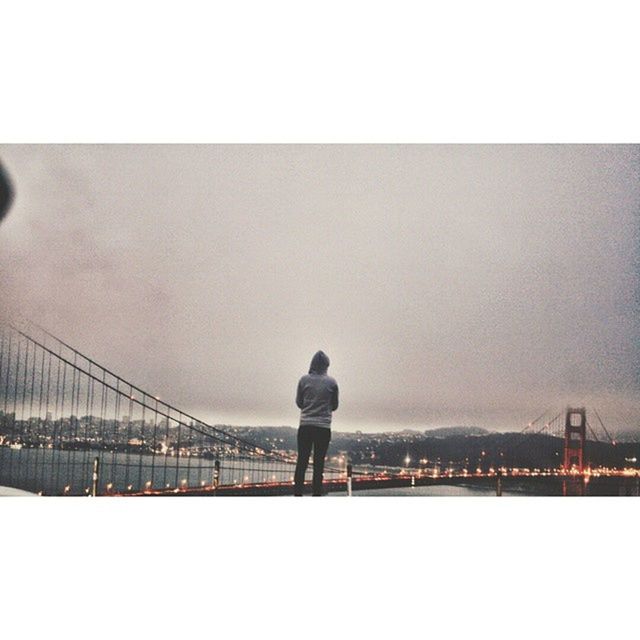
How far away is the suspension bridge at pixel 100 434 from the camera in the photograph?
795 cm

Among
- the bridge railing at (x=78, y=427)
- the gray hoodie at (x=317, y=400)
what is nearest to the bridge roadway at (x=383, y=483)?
the bridge railing at (x=78, y=427)

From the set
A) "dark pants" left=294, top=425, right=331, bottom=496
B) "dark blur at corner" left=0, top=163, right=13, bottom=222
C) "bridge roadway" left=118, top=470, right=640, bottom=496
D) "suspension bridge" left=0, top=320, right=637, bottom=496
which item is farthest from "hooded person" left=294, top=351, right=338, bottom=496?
"dark blur at corner" left=0, top=163, right=13, bottom=222

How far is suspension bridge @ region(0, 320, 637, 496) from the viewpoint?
7.95 m

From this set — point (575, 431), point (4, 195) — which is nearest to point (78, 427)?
point (575, 431)

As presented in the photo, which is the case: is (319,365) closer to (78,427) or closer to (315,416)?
(315,416)

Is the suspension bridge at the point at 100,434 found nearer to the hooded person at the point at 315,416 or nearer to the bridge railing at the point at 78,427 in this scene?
the bridge railing at the point at 78,427

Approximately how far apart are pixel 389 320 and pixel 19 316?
11.4ft

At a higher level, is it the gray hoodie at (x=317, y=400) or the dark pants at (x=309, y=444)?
the gray hoodie at (x=317, y=400)

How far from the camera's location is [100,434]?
866 cm

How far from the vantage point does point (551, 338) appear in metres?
8.29

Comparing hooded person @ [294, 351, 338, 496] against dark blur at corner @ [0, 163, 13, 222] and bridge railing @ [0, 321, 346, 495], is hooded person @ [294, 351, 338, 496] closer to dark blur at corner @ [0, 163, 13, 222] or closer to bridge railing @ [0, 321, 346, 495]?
bridge railing @ [0, 321, 346, 495]
